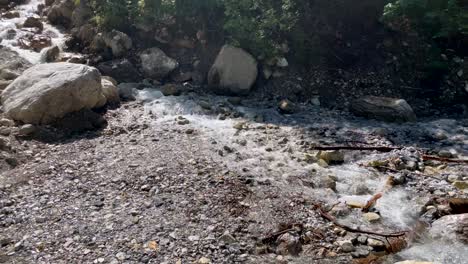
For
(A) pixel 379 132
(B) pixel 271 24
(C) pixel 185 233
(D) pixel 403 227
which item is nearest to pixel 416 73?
(A) pixel 379 132

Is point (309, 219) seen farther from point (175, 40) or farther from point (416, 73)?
point (175, 40)

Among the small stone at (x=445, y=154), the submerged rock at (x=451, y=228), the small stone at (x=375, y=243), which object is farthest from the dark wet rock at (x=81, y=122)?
the small stone at (x=445, y=154)

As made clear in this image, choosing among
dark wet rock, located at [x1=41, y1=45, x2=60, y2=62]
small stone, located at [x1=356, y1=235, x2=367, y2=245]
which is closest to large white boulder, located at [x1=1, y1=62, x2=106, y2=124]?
dark wet rock, located at [x1=41, y1=45, x2=60, y2=62]

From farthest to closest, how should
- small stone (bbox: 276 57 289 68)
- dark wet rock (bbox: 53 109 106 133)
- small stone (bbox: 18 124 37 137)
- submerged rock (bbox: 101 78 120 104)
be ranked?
small stone (bbox: 276 57 289 68) < submerged rock (bbox: 101 78 120 104) < dark wet rock (bbox: 53 109 106 133) < small stone (bbox: 18 124 37 137)

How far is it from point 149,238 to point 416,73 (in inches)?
297

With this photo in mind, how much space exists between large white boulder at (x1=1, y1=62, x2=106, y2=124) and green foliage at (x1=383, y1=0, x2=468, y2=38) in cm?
625

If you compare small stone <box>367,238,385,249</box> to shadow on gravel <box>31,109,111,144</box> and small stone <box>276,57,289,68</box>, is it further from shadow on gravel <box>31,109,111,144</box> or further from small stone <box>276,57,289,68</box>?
small stone <box>276,57,289,68</box>

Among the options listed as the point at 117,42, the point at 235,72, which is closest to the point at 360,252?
the point at 235,72

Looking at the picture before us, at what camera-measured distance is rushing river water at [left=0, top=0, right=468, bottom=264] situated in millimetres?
5543

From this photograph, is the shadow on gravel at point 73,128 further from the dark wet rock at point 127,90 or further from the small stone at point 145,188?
the small stone at point 145,188

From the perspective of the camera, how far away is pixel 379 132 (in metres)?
8.16

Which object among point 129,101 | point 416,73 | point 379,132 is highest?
point 416,73

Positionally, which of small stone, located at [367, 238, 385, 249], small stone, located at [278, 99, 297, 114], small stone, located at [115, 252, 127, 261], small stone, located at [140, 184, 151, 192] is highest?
small stone, located at [278, 99, 297, 114]

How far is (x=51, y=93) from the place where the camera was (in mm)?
8125
